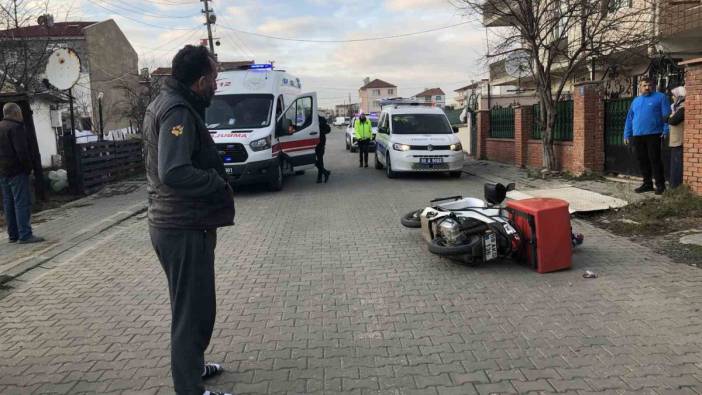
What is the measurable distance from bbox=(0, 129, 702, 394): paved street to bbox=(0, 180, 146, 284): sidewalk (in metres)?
0.46

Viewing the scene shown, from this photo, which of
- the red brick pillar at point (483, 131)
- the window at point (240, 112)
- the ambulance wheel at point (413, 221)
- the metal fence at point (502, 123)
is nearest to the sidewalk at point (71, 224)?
the window at point (240, 112)

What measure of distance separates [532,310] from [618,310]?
0.71 m

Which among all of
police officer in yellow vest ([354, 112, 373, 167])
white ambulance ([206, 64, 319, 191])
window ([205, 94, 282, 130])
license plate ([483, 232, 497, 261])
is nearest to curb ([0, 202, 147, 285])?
white ambulance ([206, 64, 319, 191])

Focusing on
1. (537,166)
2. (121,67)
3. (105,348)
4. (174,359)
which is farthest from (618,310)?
(121,67)

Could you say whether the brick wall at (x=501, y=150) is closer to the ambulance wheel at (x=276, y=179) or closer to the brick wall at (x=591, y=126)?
the brick wall at (x=591, y=126)

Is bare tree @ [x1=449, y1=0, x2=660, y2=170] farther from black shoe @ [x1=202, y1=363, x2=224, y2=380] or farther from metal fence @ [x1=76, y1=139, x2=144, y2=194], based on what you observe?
black shoe @ [x1=202, y1=363, x2=224, y2=380]

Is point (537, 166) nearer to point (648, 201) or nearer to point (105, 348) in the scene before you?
point (648, 201)

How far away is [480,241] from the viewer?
19.7 ft

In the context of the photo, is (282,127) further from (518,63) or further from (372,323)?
(372,323)

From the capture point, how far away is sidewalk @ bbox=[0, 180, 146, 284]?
7.25m

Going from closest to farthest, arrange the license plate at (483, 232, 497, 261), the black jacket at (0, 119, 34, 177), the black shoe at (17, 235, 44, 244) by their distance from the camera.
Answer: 1. the license plate at (483, 232, 497, 261)
2. the black jacket at (0, 119, 34, 177)
3. the black shoe at (17, 235, 44, 244)

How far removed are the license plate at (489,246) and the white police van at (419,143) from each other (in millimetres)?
8722

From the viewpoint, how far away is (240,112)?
44.9 ft

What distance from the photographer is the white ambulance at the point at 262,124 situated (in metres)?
12.7
